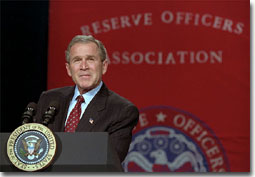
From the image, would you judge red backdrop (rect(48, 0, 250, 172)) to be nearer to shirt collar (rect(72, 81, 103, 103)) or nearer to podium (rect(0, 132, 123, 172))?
shirt collar (rect(72, 81, 103, 103))

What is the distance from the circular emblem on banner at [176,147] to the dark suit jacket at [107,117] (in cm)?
153

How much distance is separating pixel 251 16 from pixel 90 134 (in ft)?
8.02

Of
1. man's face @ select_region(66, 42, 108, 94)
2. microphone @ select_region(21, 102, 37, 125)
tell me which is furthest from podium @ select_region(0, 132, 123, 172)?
man's face @ select_region(66, 42, 108, 94)

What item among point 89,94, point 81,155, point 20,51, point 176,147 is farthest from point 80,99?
point 20,51

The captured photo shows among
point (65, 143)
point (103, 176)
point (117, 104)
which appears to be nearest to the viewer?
point (103, 176)

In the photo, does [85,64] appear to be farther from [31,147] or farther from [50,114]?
[31,147]

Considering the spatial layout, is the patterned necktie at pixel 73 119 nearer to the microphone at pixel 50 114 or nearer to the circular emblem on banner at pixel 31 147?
the microphone at pixel 50 114

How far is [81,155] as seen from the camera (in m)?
1.68

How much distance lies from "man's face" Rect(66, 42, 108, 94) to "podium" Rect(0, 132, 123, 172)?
0.55 meters

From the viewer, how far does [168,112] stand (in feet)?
12.6

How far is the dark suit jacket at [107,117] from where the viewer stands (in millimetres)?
2111

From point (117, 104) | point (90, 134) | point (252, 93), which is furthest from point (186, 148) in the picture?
point (90, 134)

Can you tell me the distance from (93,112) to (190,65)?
178 centimetres

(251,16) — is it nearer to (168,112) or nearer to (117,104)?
(168,112)
